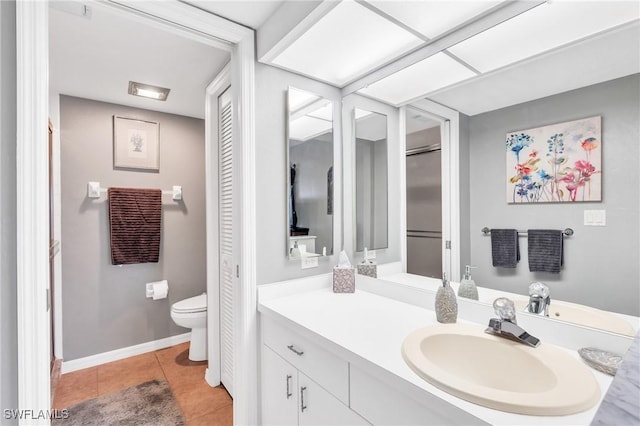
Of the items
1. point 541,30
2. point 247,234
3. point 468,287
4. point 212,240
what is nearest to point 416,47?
point 541,30

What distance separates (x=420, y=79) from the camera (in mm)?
1500

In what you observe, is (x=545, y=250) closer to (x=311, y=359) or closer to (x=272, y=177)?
(x=311, y=359)

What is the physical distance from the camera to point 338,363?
1048mm

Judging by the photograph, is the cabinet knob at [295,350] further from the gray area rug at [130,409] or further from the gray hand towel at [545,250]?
the gray area rug at [130,409]

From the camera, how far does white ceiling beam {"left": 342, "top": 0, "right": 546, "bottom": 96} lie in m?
1.09

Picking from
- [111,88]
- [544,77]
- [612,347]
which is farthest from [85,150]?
[612,347]

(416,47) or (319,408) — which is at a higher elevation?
(416,47)

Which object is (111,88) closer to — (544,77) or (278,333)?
(278,333)

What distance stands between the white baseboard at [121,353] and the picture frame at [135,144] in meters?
1.66

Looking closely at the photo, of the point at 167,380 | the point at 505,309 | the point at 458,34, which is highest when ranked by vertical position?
the point at 458,34

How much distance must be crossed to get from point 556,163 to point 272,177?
125cm

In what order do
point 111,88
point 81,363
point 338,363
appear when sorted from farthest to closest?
point 81,363 < point 111,88 < point 338,363

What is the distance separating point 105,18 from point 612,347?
99.3 inches

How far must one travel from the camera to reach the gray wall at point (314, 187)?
5.73 ft
